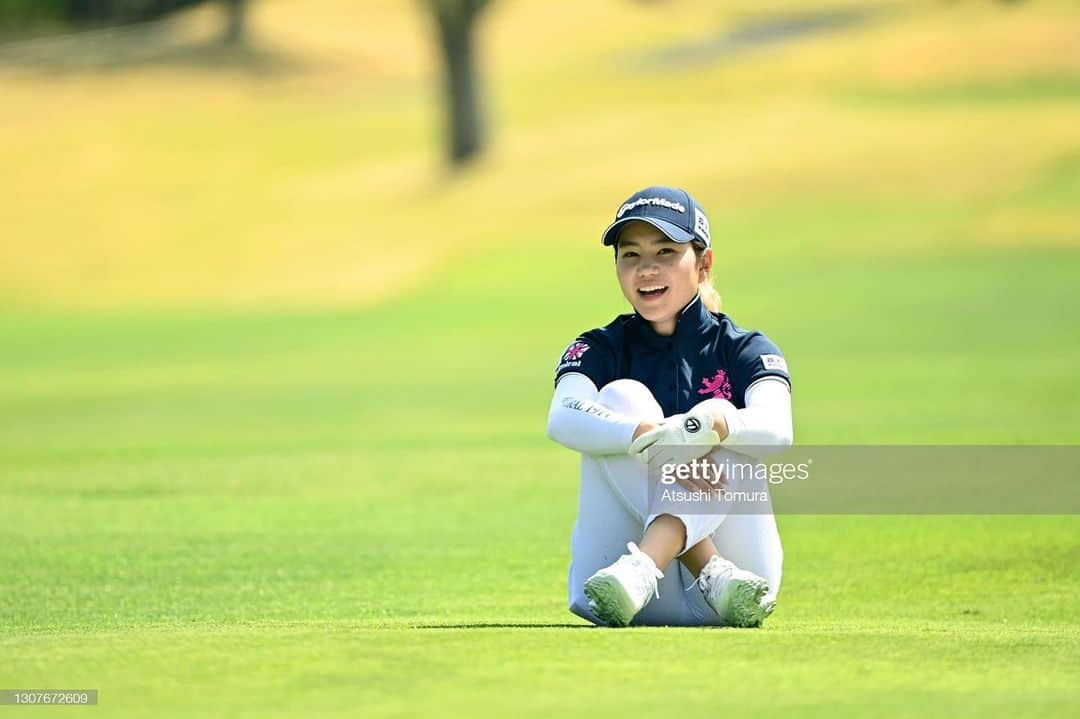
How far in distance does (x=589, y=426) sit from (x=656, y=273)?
2.30 ft

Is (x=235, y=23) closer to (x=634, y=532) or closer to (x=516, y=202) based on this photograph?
(x=516, y=202)

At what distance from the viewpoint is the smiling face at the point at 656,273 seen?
266 inches

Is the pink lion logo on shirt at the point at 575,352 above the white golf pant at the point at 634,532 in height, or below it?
above

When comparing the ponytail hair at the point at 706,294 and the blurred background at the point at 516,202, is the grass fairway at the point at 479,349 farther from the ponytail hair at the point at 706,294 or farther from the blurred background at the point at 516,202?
the ponytail hair at the point at 706,294

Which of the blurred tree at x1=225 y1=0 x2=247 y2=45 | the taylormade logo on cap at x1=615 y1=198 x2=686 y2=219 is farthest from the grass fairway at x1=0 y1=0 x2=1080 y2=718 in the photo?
the blurred tree at x1=225 y1=0 x2=247 y2=45

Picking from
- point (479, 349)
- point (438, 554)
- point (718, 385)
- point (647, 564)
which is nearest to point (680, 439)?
point (647, 564)

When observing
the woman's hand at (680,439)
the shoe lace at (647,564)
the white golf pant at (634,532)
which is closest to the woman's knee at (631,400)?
the white golf pant at (634,532)

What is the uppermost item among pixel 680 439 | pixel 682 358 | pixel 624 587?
pixel 682 358

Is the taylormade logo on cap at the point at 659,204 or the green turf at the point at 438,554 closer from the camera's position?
the green turf at the point at 438,554

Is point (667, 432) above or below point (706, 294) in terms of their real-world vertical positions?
below

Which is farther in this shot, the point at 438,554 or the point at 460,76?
the point at 460,76

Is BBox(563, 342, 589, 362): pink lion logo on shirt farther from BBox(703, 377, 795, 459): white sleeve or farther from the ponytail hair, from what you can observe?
BBox(703, 377, 795, 459): white sleeve

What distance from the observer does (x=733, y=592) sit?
20.4 feet

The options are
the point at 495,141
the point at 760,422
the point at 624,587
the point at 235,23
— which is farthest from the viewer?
the point at 235,23
